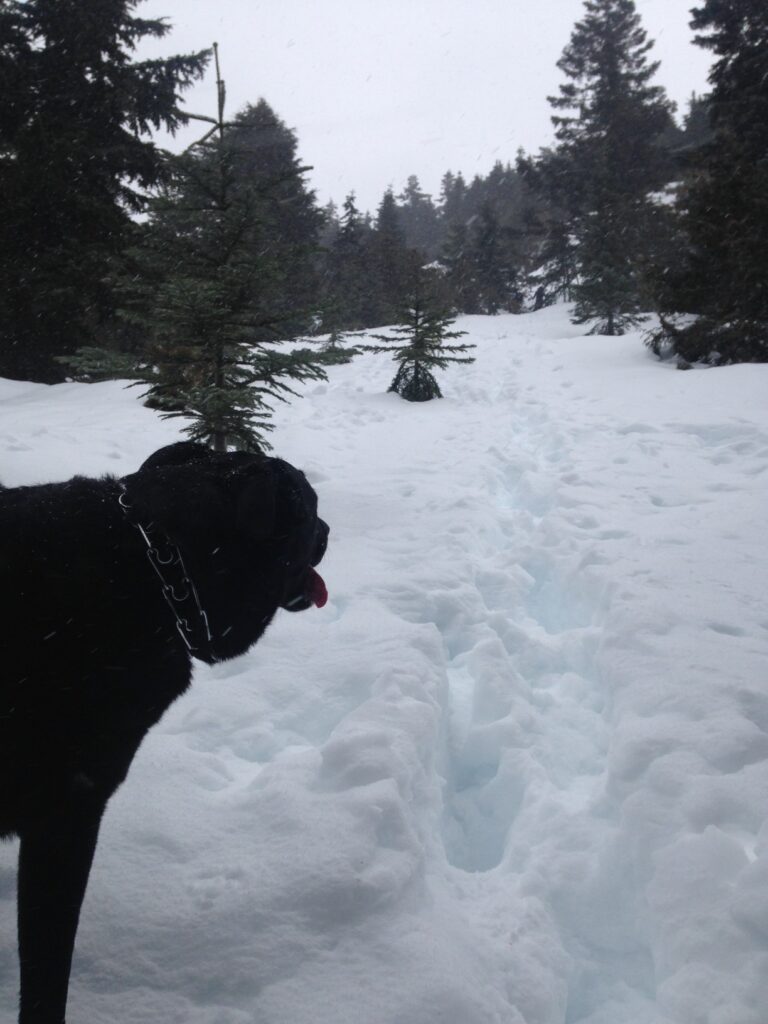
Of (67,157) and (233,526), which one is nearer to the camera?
(233,526)

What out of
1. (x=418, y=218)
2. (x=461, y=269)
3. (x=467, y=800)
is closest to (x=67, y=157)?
(x=467, y=800)

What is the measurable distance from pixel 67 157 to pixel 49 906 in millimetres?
14071

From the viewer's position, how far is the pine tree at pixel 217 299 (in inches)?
181

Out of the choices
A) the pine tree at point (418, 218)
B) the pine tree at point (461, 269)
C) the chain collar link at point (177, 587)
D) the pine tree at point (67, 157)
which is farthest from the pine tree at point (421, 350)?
the pine tree at point (418, 218)

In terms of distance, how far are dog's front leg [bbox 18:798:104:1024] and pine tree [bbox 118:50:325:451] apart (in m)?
3.50

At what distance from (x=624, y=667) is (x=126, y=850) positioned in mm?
2351

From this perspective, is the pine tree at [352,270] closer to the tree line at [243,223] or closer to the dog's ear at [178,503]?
the tree line at [243,223]

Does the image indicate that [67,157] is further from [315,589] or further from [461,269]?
[461,269]

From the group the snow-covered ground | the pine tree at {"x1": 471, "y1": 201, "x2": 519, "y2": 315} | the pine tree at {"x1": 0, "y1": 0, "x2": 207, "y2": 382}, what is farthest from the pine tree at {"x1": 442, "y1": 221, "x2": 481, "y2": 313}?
the snow-covered ground

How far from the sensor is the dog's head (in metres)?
1.71

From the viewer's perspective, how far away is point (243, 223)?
477 cm

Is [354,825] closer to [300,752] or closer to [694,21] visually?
[300,752]

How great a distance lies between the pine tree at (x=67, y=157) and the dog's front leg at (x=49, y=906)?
1149cm

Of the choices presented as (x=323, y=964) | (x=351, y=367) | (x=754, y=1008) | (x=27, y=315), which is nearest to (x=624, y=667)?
(x=754, y=1008)
